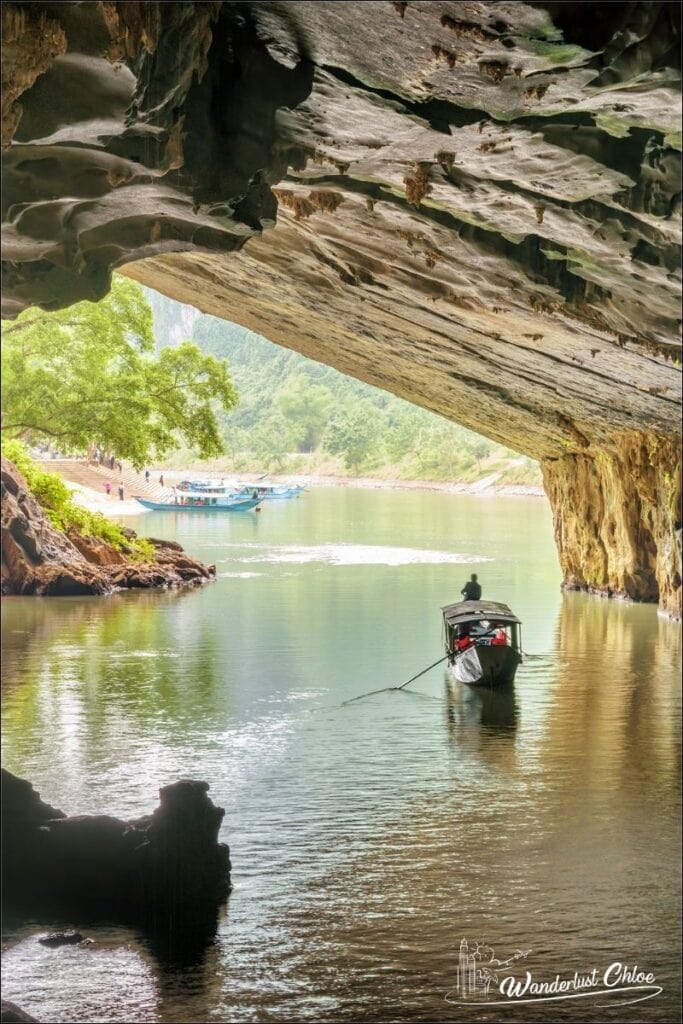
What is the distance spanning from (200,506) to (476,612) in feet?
5.44

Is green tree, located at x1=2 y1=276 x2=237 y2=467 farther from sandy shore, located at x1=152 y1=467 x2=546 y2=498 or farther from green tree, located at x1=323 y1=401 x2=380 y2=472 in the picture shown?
green tree, located at x1=323 y1=401 x2=380 y2=472

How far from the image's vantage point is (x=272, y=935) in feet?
26.2

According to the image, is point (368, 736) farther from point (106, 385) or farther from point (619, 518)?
point (619, 518)

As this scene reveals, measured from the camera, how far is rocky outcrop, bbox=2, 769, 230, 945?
8.38m

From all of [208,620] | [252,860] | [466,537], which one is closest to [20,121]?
[208,620]

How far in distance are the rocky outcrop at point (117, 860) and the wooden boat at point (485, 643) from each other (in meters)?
2.64

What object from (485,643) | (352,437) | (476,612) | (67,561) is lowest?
(485,643)

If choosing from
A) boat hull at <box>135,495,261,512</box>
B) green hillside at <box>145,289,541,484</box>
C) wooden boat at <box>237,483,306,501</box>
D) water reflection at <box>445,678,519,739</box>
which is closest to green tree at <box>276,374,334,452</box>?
green hillside at <box>145,289,541,484</box>

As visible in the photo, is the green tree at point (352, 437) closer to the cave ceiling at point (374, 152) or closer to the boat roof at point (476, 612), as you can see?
the boat roof at point (476, 612)

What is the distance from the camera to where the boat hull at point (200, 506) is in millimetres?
6871

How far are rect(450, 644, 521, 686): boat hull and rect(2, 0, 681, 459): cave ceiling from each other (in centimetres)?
249

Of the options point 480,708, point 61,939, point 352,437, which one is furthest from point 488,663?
point 61,939

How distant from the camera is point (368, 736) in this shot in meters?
8.20

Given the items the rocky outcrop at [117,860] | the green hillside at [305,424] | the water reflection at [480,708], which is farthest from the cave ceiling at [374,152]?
the rocky outcrop at [117,860]
